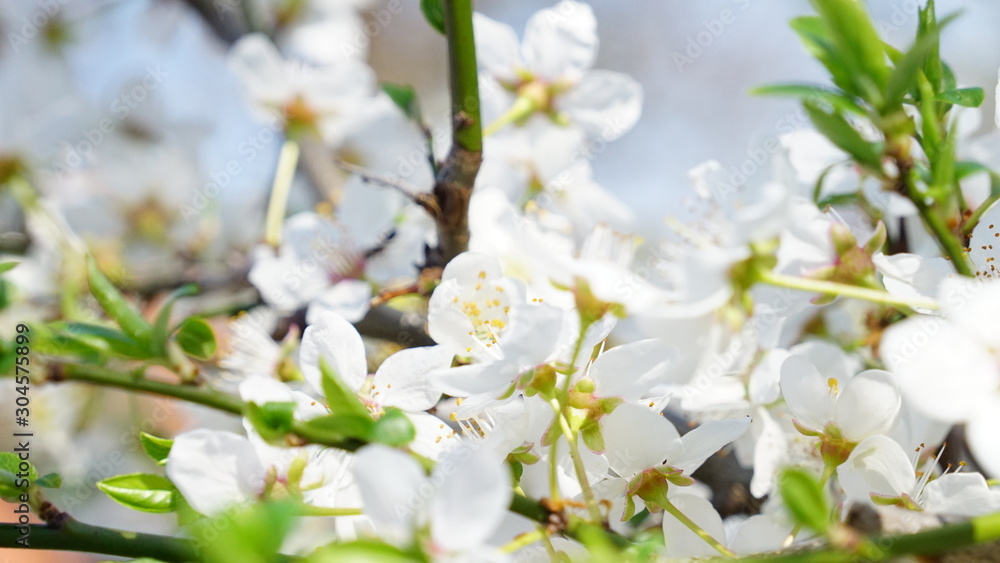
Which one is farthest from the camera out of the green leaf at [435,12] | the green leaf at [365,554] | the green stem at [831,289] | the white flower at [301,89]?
the white flower at [301,89]

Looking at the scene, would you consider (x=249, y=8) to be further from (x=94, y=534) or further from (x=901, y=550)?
(x=901, y=550)

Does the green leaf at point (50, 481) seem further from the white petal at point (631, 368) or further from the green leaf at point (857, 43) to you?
the green leaf at point (857, 43)

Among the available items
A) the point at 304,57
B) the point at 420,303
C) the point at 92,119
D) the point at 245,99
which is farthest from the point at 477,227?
the point at 92,119

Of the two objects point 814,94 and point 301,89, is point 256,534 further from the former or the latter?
point 301,89

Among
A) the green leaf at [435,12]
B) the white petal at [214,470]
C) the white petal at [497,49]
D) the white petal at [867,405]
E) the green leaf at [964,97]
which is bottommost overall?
the white petal at [214,470]

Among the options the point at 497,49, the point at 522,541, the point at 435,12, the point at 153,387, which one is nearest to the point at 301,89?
→ the point at 497,49

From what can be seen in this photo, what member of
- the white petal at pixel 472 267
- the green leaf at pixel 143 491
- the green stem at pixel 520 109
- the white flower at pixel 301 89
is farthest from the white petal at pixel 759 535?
the white flower at pixel 301 89
